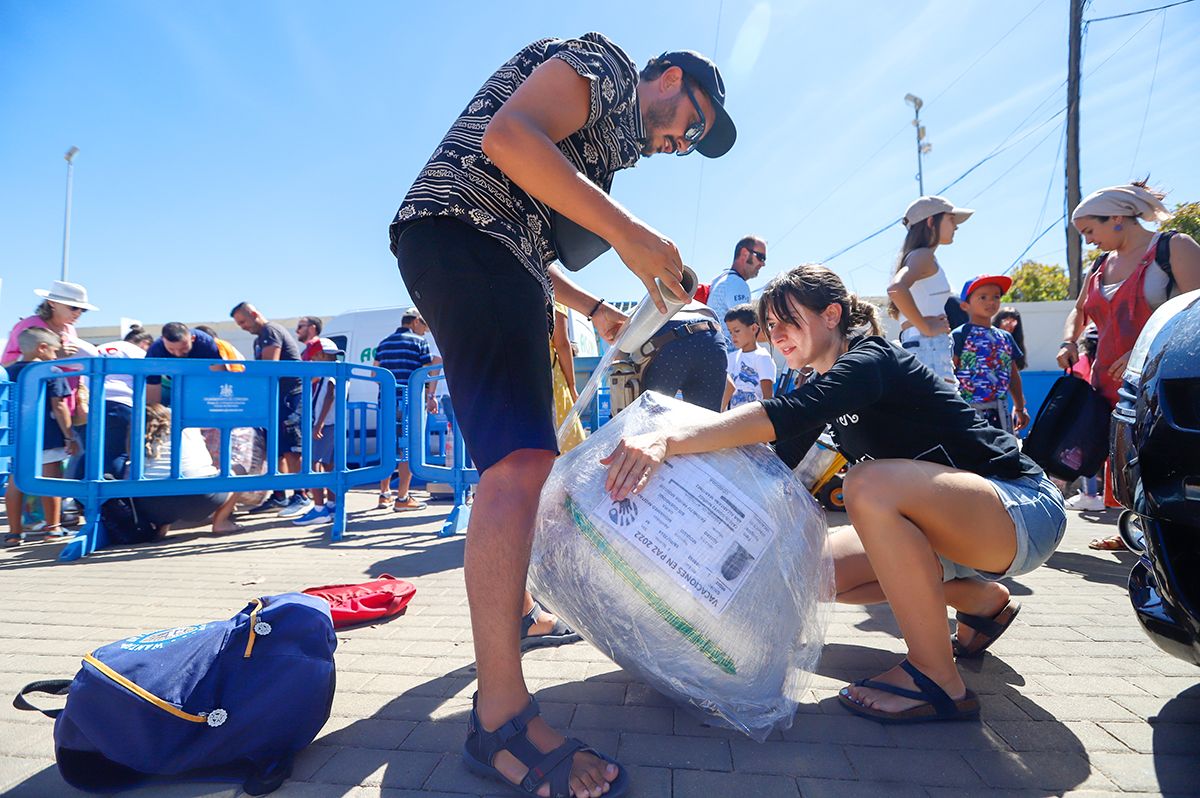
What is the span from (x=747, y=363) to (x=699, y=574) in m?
4.77

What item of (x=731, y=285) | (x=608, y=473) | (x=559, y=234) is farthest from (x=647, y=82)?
(x=731, y=285)

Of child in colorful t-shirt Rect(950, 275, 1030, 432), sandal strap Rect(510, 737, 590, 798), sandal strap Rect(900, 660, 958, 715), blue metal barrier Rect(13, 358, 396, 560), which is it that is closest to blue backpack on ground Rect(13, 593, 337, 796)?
sandal strap Rect(510, 737, 590, 798)

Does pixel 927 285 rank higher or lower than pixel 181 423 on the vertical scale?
higher

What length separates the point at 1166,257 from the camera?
3510 mm

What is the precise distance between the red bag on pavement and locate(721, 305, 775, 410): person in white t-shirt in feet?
12.1

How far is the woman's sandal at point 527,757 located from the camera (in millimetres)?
1387

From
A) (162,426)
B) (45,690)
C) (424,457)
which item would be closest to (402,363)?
(424,457)

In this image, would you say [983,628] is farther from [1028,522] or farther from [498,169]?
[498,169]

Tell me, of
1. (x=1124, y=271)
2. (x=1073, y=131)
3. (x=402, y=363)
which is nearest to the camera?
(x=1124, y=271)

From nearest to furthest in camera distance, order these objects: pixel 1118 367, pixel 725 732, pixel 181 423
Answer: pixel 725 732, pixel 1118 367, pixel 181 423

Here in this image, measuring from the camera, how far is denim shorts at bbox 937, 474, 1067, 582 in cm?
187

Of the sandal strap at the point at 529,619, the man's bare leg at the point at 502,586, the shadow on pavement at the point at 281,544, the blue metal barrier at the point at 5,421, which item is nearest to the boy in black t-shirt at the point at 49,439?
the shadow on pavement at the point at 281,544

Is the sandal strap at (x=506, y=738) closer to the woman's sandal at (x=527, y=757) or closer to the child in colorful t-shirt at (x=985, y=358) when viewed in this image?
the woman's sandal at (x=527, y=757)

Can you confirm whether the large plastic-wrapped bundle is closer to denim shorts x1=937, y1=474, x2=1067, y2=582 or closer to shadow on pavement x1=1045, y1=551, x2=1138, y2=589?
denim shorts x1=937, y1=474, x2=1067, y2=582
